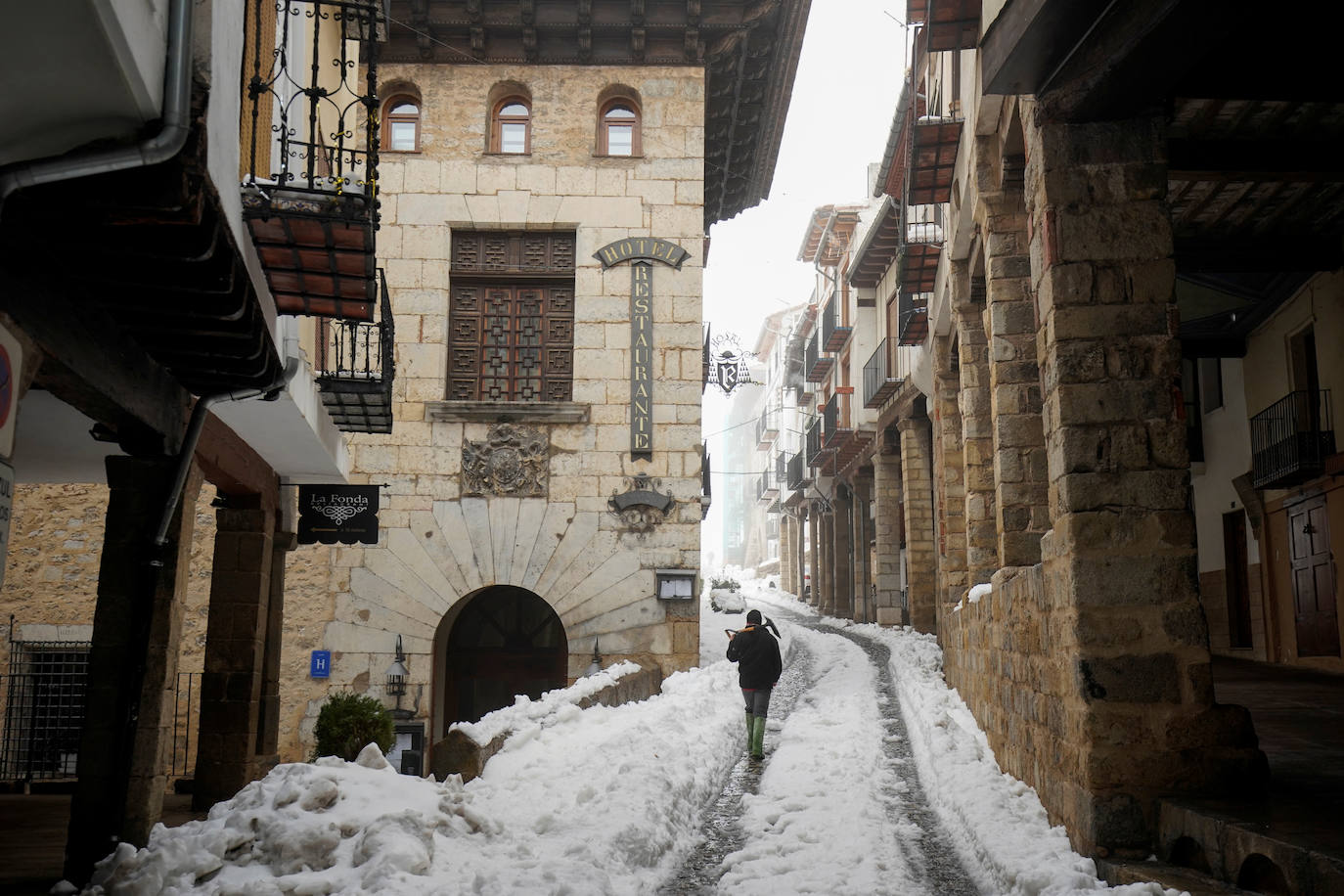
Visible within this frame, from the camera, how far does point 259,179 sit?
266 inches

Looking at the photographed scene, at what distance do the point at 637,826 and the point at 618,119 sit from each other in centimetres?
1249

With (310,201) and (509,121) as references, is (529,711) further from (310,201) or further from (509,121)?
(509,121)

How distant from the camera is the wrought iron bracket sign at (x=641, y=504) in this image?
15914mm

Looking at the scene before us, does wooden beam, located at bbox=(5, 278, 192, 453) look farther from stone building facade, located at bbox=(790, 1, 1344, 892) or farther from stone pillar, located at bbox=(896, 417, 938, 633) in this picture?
stone pillar, located at bbox=(896, 417, 938, 633)

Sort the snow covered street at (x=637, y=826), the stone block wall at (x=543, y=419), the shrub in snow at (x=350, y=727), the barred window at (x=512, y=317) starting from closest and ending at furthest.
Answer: the snow covered street at (x=637, y=826) < the shrub in snow at (x=350, y=727) < the stone block wall at (x=543, y=419) < the barred window at (x=512, y=317)

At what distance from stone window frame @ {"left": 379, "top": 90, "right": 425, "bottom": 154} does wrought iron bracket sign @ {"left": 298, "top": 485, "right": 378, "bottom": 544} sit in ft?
21.1

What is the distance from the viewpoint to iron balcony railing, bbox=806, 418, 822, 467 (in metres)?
36.2

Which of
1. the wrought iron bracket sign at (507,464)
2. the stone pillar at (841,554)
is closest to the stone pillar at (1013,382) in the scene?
the wrought iron bracket sign at (507,464)

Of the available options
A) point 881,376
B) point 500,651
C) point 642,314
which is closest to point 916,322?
point 642,314

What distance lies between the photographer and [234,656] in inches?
424

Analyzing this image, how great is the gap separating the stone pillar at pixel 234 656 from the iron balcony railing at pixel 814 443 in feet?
83.6

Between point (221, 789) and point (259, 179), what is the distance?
6.16 m

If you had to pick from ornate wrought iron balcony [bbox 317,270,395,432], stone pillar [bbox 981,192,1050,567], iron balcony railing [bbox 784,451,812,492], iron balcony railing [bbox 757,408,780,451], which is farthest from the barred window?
iron balcony railing [bbox 757,408,780,451]

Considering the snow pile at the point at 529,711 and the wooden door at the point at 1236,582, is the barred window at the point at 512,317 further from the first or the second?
the wooden door at the point at 1236,582
